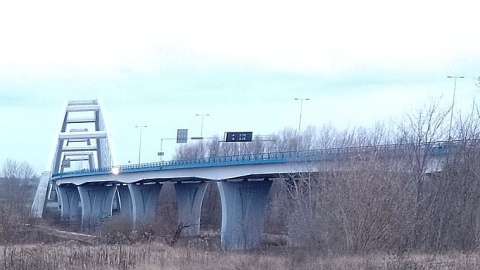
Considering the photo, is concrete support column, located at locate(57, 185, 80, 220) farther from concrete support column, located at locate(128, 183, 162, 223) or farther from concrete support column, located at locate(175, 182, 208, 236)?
concrete support column, located at locate(175, 182, 208, 236)

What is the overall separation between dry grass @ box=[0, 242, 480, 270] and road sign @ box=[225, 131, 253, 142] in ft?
138

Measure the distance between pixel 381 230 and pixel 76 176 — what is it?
6930 cm

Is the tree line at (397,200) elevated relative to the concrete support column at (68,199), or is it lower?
elevated

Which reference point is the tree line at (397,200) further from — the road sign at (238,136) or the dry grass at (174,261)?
the road sign at (238,136)

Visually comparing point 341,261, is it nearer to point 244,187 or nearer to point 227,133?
point 244,187

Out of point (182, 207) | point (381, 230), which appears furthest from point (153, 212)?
point (381, 230)

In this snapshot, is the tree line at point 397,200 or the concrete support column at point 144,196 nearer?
the tree line at point 397,200

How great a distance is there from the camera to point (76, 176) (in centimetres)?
9250

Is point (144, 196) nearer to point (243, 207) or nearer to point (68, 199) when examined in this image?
point (243, 207)

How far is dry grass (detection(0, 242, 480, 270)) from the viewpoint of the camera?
1906cm

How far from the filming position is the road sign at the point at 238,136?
65.7 metres

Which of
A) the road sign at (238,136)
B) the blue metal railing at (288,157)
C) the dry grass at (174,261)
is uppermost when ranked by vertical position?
the road sign at (238,136)

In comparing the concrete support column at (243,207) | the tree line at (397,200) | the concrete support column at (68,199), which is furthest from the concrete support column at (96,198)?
the tree line at (397,200)

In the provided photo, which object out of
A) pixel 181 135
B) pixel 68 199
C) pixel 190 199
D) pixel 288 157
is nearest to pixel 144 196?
pixel 190 199
